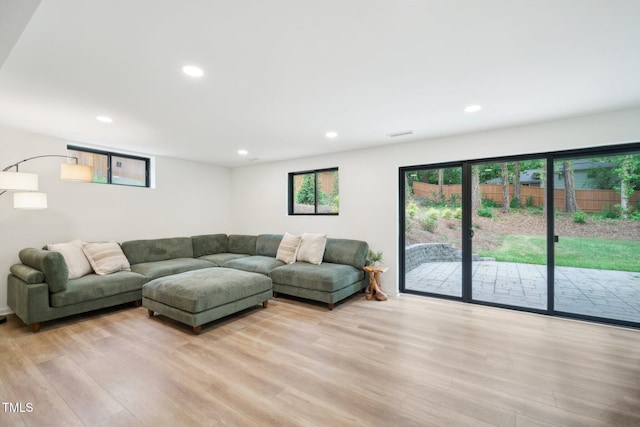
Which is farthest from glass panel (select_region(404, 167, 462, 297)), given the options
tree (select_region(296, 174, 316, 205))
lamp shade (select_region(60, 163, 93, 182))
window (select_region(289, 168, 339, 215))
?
lamp shade (select_region(60, 163, 93, 182))

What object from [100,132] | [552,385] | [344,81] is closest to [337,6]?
[344,81]

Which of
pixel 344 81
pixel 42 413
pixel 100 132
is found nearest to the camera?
pixel 42 413

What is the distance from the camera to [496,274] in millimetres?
3801

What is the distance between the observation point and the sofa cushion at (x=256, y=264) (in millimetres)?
4309

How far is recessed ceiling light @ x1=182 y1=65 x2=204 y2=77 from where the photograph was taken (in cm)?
205

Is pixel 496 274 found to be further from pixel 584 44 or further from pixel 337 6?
pixel 337 6

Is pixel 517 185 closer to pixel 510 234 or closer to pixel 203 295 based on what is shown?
pixel 510 234

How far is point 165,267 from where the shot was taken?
4.10 metres

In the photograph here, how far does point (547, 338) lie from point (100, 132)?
19.1 feet

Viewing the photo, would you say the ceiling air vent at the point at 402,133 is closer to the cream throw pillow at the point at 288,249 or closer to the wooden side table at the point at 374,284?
the wooden side table at the point at 374,284

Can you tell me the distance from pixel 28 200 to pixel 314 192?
3.91 meters

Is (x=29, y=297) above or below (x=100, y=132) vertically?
below

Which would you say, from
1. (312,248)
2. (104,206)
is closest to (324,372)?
(312,248)

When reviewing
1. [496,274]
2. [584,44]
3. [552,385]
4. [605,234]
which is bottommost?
[552,385]
